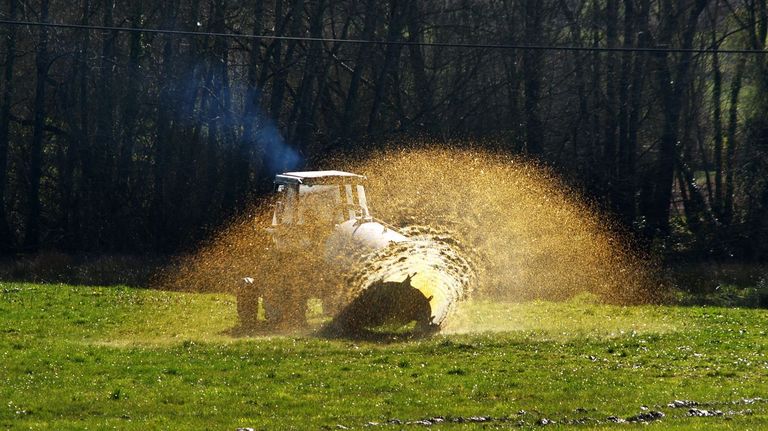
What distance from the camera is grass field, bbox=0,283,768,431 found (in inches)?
476

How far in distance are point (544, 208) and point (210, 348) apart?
16.9m

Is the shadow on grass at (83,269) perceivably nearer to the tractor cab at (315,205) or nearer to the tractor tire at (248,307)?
the tractor cab at (315,205)

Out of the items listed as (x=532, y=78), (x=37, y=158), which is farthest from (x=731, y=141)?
(x=37, y=158)

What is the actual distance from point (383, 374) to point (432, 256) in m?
4.81

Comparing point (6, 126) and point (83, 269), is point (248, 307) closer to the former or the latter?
point (83, 269)

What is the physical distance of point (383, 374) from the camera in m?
14.6

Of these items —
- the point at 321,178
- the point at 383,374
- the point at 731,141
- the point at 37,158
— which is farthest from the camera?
the point at 731,141

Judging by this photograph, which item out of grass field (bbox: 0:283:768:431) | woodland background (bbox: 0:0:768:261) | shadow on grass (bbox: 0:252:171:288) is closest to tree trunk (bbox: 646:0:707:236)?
woodland background (bbox: 0:0:768:261)

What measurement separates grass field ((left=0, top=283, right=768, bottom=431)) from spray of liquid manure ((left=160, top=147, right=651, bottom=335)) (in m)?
0.89

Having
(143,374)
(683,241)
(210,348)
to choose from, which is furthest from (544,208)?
(143,374)

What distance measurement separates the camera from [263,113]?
42.2 m

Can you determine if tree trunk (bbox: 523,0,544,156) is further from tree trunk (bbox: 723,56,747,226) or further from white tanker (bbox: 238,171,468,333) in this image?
white tanker (bbox: 238,171,468,333)

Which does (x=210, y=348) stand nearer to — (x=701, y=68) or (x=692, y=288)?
(x=692, y=288)

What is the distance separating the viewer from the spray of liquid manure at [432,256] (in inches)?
727
